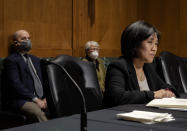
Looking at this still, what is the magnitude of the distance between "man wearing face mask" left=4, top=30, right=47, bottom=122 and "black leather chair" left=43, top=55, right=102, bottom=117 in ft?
5.07

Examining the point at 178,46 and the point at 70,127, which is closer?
the point at 70,127

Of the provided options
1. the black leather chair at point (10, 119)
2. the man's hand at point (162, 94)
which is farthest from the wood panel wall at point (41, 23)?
the man's hand at point (162, 94)

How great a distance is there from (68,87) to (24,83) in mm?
2085

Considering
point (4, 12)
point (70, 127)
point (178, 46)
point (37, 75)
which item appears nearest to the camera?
point (70, 127)

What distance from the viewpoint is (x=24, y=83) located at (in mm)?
4105

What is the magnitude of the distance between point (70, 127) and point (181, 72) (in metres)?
2.73

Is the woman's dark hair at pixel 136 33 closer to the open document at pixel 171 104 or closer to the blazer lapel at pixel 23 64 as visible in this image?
the open document at pixel 171 104

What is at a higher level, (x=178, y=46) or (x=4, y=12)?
(x=4, y=12)

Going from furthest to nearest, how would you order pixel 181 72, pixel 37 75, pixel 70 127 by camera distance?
pixel 37 75
pixel 181 72
pixel 70 127

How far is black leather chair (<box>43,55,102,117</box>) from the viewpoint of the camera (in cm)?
200

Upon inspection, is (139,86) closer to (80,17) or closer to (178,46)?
(80,17)

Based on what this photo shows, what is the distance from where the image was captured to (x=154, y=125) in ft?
4.83

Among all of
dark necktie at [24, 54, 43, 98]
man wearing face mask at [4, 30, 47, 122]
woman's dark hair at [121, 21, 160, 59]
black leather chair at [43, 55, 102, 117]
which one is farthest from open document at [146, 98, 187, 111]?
dark necktie at [24, 54, 43, 98]

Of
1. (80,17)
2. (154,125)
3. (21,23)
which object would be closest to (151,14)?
(80,17)
